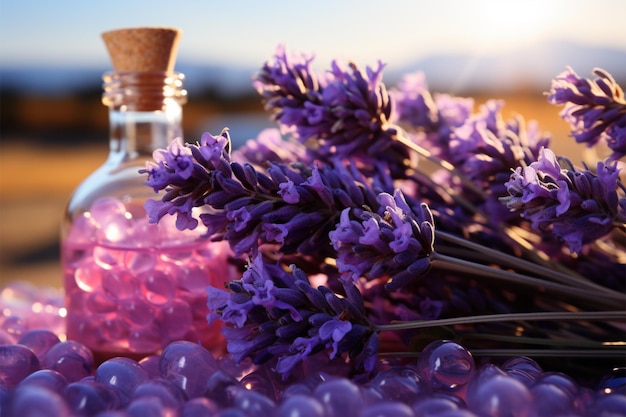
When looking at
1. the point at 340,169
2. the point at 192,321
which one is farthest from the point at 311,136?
the point at 192,321

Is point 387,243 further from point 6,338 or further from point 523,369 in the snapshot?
point 6,338

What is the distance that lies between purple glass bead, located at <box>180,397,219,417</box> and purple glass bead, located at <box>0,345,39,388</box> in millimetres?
176

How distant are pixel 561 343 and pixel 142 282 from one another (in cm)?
33

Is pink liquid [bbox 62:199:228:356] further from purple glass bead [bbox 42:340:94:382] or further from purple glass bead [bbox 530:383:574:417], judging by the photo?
purple glass bead [bbox 530:383:574:417]

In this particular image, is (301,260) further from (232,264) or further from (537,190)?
(537,190)

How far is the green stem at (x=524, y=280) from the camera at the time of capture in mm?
502

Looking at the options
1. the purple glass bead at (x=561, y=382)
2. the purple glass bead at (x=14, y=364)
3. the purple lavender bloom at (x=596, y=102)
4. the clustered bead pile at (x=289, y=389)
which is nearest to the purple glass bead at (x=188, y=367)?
the clustered bead pile at (x=289, y=389)

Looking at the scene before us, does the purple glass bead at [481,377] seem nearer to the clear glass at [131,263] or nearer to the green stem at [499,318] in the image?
the green stem at [499,318]

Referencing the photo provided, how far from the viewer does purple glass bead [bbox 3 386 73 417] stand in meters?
0.36

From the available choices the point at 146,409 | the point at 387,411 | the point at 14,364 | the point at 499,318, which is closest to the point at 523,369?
the point at 499,318

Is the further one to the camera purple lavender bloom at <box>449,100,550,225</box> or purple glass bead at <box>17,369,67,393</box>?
purple lavender bloom at <box>449,100,550,225</box>

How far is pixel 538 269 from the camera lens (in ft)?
1.77

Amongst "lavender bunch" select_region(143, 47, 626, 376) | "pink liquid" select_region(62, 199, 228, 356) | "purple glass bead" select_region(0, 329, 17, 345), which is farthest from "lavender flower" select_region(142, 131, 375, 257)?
"purple glass bead" select_region(0, 329, 17, 345)

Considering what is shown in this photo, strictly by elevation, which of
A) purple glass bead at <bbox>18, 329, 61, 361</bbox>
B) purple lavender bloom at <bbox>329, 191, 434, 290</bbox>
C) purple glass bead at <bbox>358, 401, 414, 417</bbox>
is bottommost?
purple glass bead at <bbox>18, 329, 61, 361</bbox>
